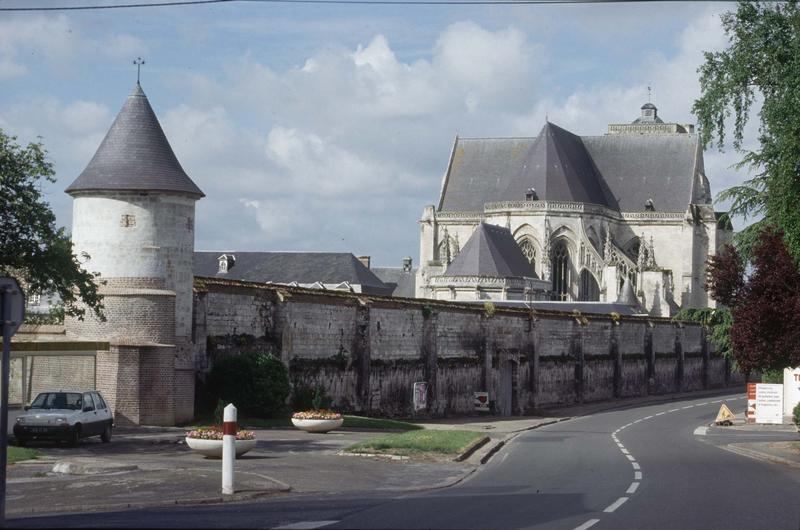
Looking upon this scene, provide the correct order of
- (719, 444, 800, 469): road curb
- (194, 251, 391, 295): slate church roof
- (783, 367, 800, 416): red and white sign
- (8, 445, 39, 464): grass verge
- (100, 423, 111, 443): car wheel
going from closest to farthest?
1. (8, 445, 39, 464): grass verge
2. (719, 444, 800, 469): road curb
3. (100, 423, 111, 443): car wheel
4. (783, 367, 800, 416): red and white sign
5. (194, 251, 391, 295): slate church roof

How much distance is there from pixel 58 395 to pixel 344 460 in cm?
637

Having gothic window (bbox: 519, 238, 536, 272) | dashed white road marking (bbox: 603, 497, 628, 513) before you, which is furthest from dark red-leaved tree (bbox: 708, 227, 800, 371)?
gothic window (bbox: 519, 238, 536, 272)

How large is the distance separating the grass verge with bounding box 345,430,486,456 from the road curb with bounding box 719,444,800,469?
6.18m

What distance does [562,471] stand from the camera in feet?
72.5

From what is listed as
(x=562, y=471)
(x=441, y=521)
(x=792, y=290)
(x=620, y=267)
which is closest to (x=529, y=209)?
(x=620, y=267)

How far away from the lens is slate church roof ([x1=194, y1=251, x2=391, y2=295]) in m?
98.8

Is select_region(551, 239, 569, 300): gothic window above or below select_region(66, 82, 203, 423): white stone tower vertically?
above

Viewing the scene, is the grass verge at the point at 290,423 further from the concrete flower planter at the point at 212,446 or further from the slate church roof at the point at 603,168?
the slate church roof at the point at 603,168

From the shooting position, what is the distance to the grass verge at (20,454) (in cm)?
2073

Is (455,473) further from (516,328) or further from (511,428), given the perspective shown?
(516,328)

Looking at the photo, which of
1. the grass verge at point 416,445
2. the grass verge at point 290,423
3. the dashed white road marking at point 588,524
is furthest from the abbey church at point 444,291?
the dashed white road marking at point 588,524

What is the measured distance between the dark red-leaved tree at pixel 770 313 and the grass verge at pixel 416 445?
22.4 feet

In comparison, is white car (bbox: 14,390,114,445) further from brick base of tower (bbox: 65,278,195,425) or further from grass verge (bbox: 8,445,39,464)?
brick base of tower (bbox: 65,278,195,425)

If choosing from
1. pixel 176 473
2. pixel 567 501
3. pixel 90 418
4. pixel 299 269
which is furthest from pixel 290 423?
pixel 299 269
